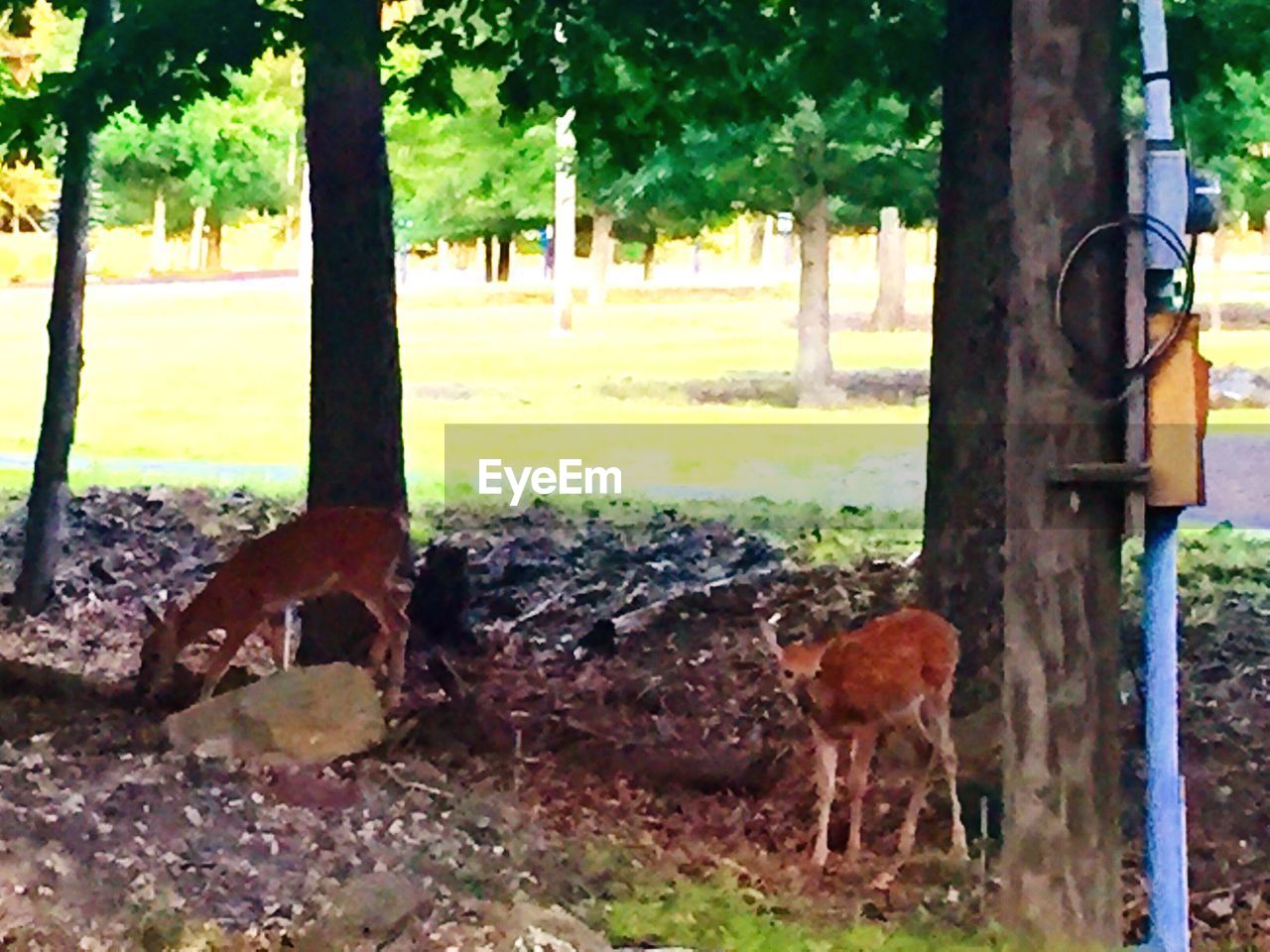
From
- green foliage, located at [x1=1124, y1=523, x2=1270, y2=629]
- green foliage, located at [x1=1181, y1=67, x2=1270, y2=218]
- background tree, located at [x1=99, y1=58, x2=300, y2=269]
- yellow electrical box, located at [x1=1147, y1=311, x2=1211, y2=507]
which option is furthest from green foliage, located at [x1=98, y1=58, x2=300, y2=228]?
yellow electrical box, located at [x1=1147, y1=311, x2=1211, y2=507]

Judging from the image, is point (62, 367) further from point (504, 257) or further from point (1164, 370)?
point (1164, 370)

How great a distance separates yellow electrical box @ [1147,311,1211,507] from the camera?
156 inches

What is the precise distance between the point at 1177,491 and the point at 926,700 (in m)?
1.79

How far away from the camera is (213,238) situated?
34.7 feet

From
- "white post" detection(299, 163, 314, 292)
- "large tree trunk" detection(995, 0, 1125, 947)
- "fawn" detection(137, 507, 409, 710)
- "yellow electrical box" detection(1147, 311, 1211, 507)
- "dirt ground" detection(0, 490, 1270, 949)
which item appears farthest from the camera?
"white post" detection(299, 163, 314, 292)

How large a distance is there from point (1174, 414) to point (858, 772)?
6.13 ft

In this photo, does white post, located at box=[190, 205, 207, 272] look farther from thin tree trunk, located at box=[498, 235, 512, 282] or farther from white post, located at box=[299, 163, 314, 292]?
thin tree trunk, located at box=[498, 235, 512, 282]

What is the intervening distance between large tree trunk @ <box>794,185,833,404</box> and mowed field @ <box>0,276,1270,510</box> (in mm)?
80

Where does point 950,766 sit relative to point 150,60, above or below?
below

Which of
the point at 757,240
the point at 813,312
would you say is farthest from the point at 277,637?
the point at 757,240

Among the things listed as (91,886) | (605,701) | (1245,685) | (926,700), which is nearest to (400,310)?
(605,701)

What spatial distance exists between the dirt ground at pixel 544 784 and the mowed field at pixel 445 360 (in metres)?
1.07

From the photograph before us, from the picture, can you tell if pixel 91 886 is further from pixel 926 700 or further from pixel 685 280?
pixel 685 280

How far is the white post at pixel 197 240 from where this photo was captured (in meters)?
10.5
